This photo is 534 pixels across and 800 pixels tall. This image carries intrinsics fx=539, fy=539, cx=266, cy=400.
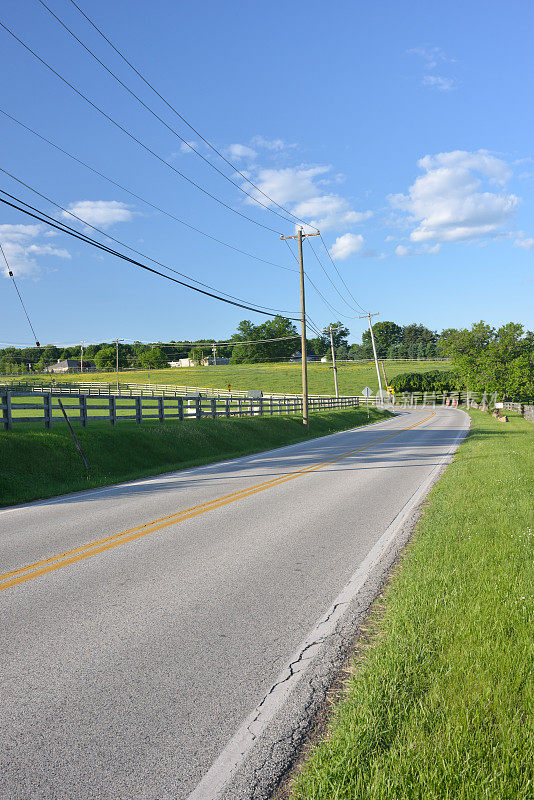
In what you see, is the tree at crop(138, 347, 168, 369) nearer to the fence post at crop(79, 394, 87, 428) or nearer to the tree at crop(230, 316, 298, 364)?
the tree at crop(230, 316, 298, 364)

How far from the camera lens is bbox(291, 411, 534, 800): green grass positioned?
251 cm

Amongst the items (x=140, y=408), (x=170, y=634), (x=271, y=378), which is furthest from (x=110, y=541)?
(x=271, y=378)

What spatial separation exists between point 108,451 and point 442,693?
13371mm

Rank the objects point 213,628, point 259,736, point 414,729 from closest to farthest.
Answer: point 414,729
point 259,736
point 213,628

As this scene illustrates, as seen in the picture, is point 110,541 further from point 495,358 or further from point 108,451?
point 495,358

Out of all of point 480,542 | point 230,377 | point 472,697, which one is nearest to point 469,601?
point 472,697

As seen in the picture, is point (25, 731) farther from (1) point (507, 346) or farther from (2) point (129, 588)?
(1) point (507, 346)

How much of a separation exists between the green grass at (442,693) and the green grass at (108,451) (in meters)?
8.47

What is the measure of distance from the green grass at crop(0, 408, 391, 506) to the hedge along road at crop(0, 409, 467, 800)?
286 centimetres

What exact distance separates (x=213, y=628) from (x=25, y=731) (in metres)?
1.65

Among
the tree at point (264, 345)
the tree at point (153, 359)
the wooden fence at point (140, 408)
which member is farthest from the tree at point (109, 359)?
the wooden fence at point (140, 408)

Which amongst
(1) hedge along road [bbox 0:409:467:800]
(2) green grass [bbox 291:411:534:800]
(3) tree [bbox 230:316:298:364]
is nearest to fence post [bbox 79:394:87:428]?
(1) hedge along road [bbox 0:409:467:800]

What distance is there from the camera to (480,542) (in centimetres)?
637

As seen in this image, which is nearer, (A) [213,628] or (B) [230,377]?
(A) [213,628]
